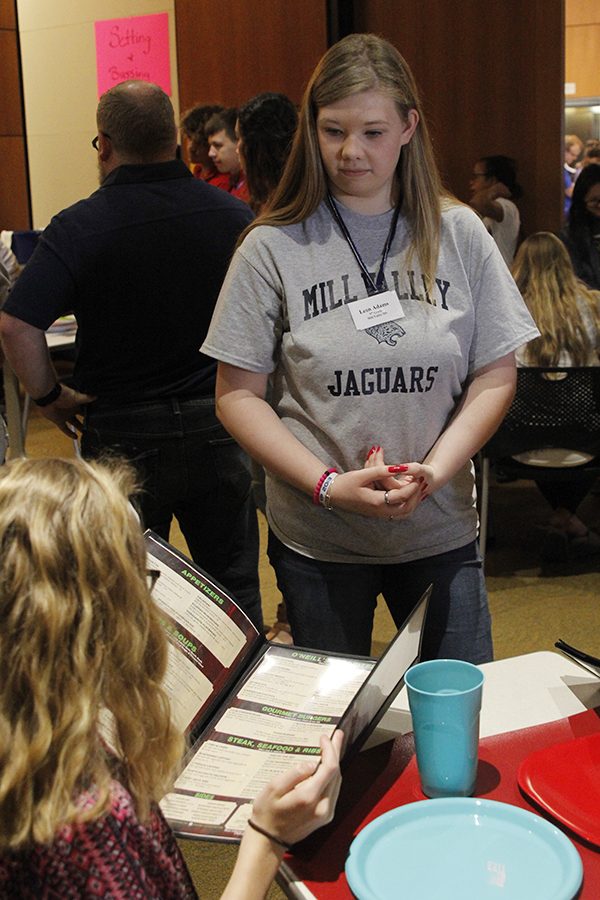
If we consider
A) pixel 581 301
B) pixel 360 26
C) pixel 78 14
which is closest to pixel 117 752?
pixel 581 301

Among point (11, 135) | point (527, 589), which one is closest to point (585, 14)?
point (11, 135)

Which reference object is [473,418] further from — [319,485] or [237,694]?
[237,694]

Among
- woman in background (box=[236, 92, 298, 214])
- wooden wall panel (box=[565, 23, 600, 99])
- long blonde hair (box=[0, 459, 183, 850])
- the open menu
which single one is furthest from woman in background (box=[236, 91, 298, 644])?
wooden wall panel (box=[565, 23, 600, 99])

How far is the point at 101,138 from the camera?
2488 millimetres

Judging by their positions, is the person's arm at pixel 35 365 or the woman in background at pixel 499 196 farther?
the woman in background at pixel 499 196

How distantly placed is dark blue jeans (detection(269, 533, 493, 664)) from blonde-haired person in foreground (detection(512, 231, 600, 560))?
6.99ft

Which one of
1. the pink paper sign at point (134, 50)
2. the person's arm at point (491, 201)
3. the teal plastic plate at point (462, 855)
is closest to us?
the teal plastic plate at point (462, 855)

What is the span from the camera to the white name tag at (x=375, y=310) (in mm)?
1611

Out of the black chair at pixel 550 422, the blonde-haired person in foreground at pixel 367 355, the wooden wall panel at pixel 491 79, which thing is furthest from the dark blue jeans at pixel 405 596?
the wooden wall panel at pixel 491 79

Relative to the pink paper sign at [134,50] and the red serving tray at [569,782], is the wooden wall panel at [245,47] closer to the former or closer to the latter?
the pink paper sign at [134,50]

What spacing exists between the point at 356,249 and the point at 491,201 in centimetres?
329

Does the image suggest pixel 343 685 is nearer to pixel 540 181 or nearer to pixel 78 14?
pixel 540 181

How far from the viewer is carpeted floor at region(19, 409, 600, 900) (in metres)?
3.34

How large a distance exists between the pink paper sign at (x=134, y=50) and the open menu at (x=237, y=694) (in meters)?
4.71
